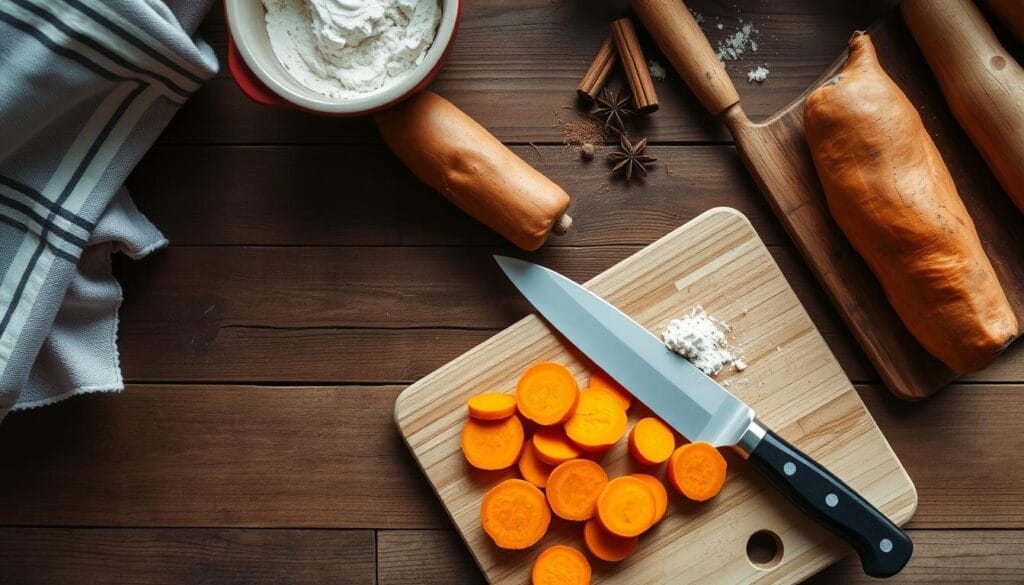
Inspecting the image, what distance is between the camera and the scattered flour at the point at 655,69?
4.63 ft

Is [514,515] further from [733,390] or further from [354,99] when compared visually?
[354,99]

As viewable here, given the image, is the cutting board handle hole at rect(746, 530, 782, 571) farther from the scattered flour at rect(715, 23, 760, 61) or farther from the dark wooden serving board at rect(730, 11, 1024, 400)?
the scattered flour at rect(715, 23, 760, 61)

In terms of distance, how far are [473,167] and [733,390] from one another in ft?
1.91

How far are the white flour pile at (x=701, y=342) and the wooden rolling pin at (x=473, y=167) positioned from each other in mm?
278

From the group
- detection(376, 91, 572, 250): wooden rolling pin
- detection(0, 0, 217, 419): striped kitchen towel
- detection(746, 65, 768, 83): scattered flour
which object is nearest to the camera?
detection(0, 0, 217, 419): striped kitchen towel

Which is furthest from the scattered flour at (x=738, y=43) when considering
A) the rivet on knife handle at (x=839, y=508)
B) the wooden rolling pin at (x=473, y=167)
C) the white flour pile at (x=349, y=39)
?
the rivet on knife handle at (x=839, y=508)

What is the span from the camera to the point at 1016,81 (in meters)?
1.26

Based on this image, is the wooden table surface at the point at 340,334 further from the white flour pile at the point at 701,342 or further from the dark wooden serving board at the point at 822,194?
the white flour pile at the point at 701,342

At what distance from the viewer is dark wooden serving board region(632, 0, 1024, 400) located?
4.37ft

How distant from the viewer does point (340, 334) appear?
1.43 m

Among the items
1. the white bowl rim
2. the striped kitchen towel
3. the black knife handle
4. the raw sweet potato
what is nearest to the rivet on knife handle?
the black knife handle

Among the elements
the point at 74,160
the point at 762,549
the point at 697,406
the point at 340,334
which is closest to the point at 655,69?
the point at 697,406

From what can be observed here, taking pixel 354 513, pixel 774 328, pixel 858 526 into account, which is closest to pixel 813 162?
pixel 774 328

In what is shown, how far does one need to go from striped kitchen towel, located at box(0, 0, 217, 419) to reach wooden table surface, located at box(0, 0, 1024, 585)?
0.27ft
